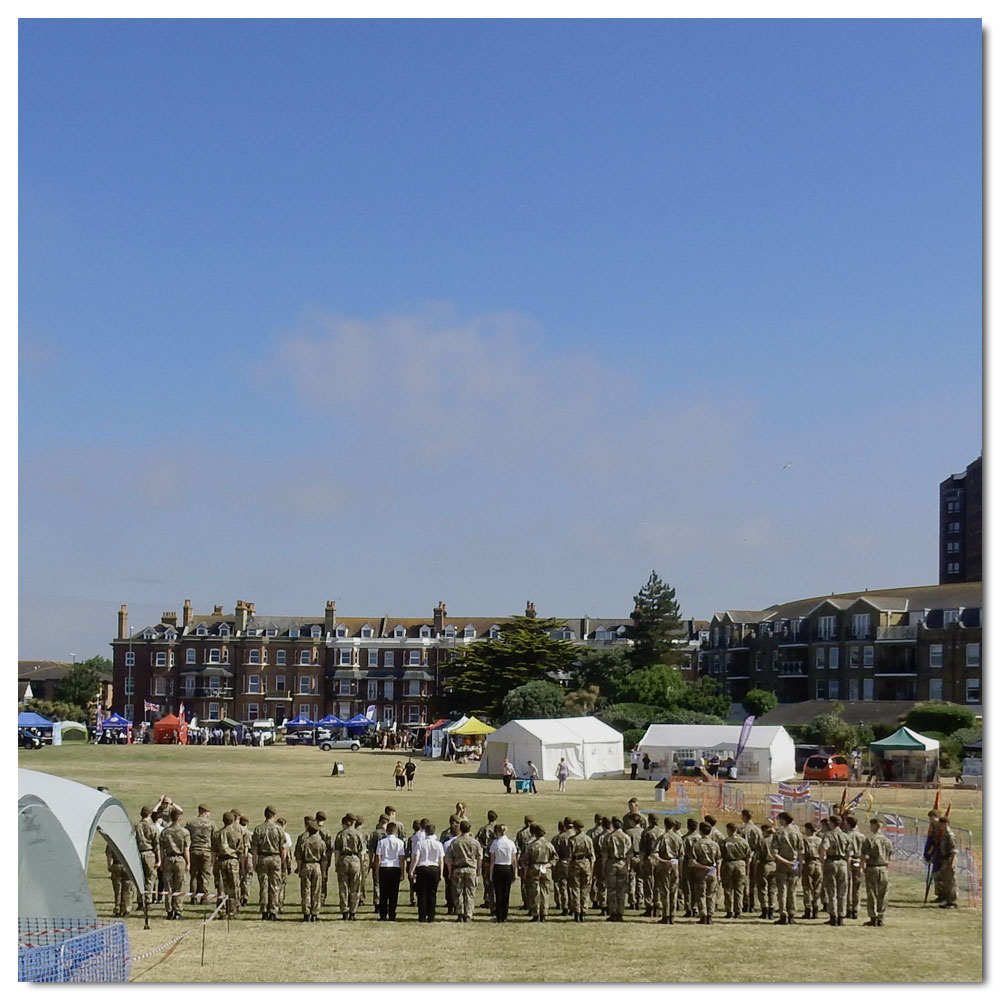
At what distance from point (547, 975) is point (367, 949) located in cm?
289

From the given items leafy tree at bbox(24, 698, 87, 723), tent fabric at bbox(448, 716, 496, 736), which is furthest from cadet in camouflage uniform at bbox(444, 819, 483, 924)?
leafy tree at bbox(24, 698, 87, 723)

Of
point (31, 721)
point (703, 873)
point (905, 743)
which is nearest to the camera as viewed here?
point (703, 873)

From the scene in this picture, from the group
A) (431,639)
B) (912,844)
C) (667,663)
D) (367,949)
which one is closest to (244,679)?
Answer: (431,639)

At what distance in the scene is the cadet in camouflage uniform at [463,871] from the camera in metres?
20.7

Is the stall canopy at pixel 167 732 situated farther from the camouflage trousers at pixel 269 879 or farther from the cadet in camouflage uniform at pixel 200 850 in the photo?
the camouflage trousers at pixel 269 879

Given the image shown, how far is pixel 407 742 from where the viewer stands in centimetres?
8131

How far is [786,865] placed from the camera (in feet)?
68.4

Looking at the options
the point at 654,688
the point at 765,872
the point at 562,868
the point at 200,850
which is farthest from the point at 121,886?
the point at 654,688

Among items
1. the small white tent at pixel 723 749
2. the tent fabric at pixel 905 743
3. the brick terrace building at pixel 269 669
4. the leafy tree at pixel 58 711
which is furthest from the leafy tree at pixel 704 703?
the leafy tree at pixel 58 711

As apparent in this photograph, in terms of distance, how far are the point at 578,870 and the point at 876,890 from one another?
178 inches

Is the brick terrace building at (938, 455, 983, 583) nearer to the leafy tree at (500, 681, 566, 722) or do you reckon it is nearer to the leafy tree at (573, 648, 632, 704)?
the leafy tree at (573, 648, 632, 704)

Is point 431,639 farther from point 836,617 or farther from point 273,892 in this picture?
point 273,892

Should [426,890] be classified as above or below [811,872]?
below

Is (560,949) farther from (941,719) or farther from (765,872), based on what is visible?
(941,719)
